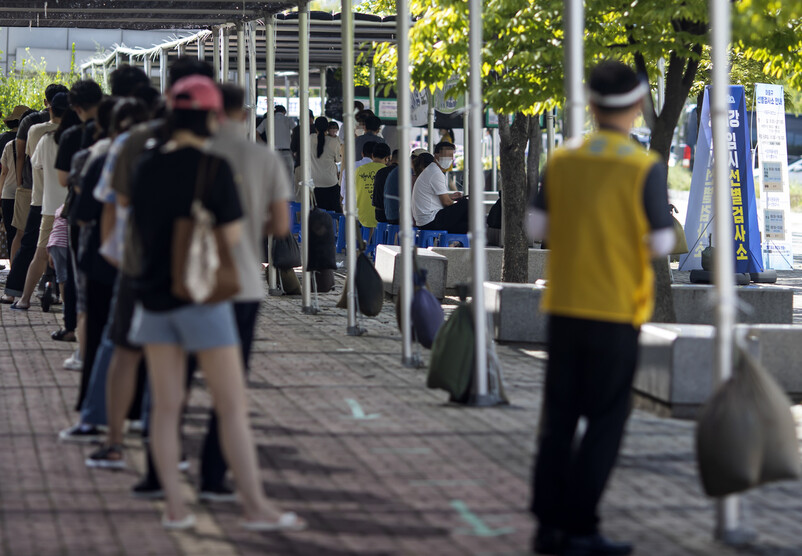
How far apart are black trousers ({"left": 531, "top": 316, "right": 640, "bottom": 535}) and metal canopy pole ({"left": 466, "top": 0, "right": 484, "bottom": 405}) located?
338 cm

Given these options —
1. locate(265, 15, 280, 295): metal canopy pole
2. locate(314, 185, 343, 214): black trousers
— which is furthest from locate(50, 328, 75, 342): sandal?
locate(314, 185, 343, 214): black trousers

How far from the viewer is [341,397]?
906 cm

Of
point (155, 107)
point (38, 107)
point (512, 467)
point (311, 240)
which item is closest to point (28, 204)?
point (311, 240)

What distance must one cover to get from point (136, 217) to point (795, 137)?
200 feet

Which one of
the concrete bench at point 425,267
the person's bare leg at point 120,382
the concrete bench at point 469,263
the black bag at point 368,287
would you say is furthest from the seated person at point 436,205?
the person's bare leg at point 120,382

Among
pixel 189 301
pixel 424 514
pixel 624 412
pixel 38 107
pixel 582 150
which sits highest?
pixel 38 107

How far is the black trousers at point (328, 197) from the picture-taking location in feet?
67.8

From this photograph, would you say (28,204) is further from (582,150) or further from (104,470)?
(582,150)

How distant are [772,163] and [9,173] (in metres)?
10.0

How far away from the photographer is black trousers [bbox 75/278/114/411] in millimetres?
7543

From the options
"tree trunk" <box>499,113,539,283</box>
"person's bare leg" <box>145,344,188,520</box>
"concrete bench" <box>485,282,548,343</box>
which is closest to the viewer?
"person's bare leg" <box>145,344,188,520</box>

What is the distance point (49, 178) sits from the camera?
11.3m

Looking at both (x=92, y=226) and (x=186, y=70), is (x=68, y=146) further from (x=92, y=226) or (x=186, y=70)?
(x=186, y=70)

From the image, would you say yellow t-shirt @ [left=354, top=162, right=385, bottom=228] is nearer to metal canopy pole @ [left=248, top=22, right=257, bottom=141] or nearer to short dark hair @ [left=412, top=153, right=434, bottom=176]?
short dark hair @ [left=412, top=153, right=434, bottom=176]
